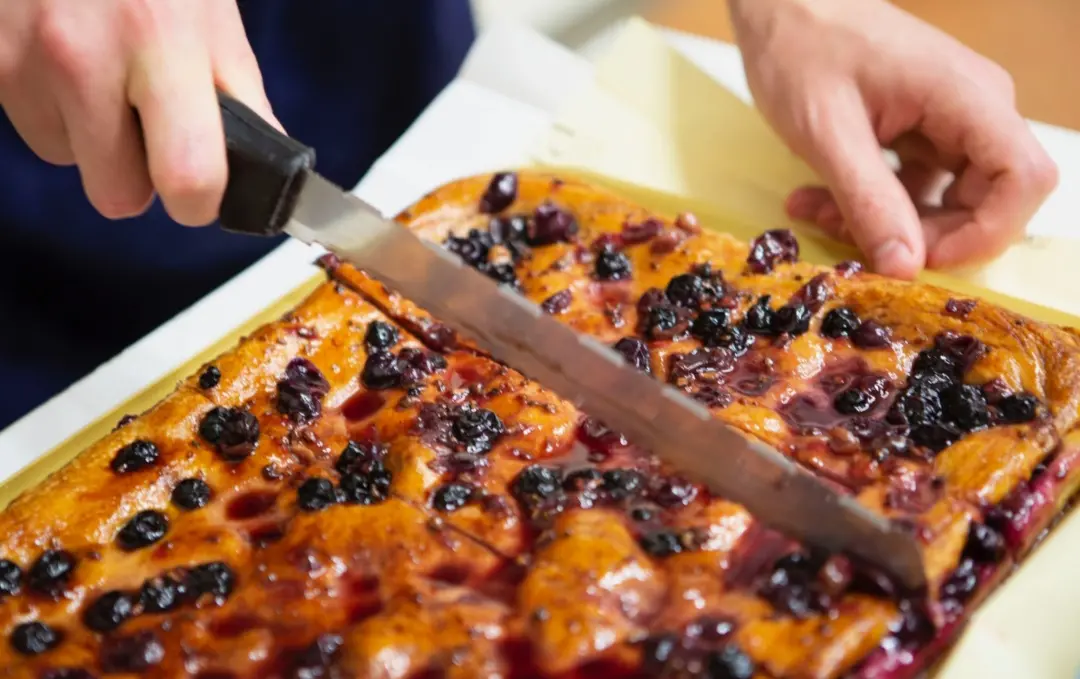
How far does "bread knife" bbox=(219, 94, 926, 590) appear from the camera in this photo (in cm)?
192

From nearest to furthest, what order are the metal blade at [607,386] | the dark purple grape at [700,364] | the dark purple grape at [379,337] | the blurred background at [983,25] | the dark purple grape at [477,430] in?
the metal blade at [607,386], the dark purple grape at [477,430], the dark purple grape at [700,364], the dark purple grape at [379,337], the blurred background at [983,25]

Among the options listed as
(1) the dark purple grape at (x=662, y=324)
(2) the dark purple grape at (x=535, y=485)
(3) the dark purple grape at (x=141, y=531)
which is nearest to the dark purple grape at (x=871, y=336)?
(1) the dark purple grape at (x=662, y=324)

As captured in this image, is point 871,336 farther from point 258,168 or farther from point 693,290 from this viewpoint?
point 258,168

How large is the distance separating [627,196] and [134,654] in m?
2.58

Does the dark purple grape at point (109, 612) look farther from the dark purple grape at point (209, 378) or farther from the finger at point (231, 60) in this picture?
the finger at point (231, 60)

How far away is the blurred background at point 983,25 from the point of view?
18.2ft

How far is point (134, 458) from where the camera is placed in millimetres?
2428

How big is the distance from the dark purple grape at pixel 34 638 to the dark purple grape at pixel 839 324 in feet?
6.74

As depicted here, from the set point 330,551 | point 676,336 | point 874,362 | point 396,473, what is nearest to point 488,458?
point 396,473

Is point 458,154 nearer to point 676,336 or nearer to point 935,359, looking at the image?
point 676,336

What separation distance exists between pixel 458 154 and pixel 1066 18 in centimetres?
436

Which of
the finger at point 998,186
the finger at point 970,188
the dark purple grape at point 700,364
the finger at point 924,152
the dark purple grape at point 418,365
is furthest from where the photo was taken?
the finger at point 924,152

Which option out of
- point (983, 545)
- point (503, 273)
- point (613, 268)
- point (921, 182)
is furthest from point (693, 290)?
point (921, 182)

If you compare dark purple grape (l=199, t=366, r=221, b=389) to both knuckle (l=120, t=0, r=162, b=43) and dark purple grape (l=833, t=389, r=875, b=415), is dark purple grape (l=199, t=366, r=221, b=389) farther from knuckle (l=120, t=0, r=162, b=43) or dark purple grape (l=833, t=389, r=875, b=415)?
dark purple grape (l=833, t=389, r=875, b=415)
